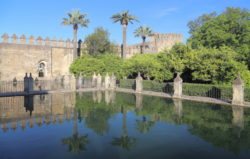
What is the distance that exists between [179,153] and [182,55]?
17535mm

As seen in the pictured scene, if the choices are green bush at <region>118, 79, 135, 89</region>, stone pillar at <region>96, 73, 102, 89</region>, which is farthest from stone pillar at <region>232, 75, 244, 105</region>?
stone pillar at <region>96, 73, 102, 89</region>

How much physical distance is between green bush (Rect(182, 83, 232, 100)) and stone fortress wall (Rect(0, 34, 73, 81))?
897 inches

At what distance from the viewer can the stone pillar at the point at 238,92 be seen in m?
16.5

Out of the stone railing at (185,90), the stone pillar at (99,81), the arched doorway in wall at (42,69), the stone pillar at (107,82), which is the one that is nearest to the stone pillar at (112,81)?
the stone railing at (185,90)

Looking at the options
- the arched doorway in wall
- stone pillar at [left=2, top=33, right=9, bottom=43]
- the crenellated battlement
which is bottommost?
the arched doorway in wall

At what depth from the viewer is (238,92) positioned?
16.6 metres

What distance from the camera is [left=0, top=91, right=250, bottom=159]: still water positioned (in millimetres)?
7406

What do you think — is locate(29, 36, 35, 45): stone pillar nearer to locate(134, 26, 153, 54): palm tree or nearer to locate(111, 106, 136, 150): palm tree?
locate(134, 26, 153, 54): palm tree

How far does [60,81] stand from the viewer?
3020 centimetres

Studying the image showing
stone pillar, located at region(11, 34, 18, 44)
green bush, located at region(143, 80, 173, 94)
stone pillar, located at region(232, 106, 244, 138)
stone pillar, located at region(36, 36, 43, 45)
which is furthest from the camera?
stone pillar, located at region(36, 36, 43, 45)

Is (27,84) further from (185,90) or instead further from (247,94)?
(247,94)

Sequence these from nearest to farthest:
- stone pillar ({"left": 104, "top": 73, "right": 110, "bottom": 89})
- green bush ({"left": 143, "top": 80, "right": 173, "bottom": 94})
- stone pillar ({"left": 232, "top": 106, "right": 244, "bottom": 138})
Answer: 1. stone pillar ({"left": 232, "top": 106, "right": 244, "bottom": 138})
2. green bush ({"left": 143, "top": 80, "right": 173, "bottom": 94})
3. stone pillar ({"left": 104, "top": 73, "right": 110, "bottom": 89})

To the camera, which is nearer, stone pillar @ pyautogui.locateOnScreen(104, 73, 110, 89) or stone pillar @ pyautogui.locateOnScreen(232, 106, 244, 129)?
stone pillar @ pyautogui.locateOnScreen(232, 106, 244, 129)

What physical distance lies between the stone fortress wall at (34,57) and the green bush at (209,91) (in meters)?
22.8
